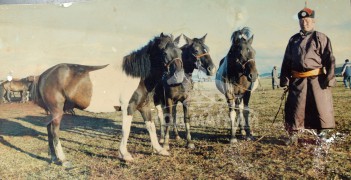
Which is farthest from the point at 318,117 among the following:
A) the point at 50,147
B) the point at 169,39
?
the point at 50,147

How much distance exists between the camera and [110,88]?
3.76 meters

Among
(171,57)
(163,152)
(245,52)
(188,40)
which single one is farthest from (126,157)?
(245,52)

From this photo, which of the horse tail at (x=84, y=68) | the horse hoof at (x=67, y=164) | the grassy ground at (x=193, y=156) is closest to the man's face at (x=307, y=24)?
the grassy ground at (x=193, y=156)

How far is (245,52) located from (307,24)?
101cm

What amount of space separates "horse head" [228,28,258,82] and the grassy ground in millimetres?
1067

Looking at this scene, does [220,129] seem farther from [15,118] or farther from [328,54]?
[15,118]

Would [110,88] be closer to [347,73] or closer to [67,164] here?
[67,164]

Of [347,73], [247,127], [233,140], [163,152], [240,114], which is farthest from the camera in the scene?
[347,73]

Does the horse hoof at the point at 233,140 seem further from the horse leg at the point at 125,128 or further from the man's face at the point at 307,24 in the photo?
the man's face at the point at 307,24

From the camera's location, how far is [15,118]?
24.8ft

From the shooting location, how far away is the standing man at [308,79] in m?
3.81

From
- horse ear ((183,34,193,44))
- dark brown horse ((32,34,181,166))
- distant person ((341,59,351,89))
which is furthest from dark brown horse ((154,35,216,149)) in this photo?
distant person ((341,59,351,89))

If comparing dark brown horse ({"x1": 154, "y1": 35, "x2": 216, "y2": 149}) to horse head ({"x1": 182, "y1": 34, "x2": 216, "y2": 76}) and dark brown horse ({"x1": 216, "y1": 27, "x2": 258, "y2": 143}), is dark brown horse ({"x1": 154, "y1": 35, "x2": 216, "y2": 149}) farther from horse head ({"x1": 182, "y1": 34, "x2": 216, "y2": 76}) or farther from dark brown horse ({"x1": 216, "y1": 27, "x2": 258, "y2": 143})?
dark brown horse ({"x1": 216, "y1": 27, "x2": 258, "y2": 143})

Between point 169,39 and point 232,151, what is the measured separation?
209 centimetres
